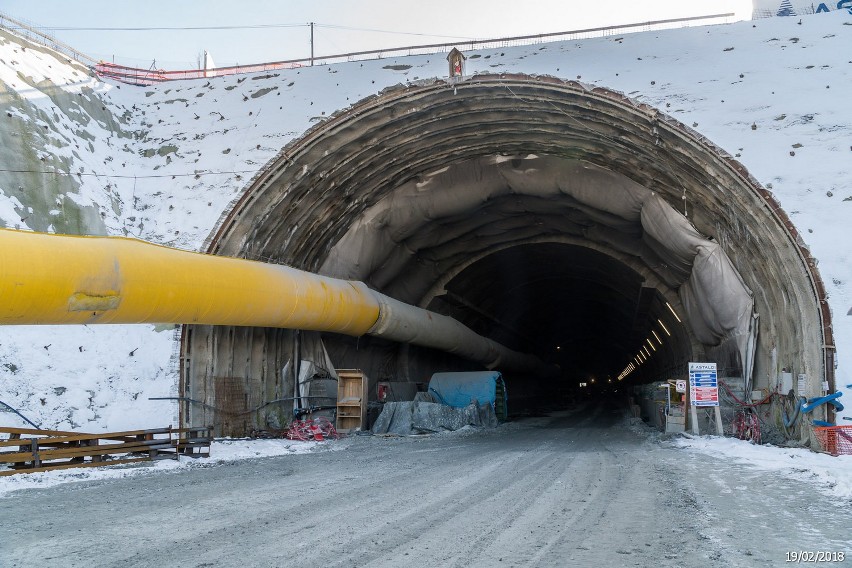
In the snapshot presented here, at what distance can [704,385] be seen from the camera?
50.4 feet

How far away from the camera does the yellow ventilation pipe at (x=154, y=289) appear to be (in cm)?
927

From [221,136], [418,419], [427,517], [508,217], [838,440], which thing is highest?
[221,136]

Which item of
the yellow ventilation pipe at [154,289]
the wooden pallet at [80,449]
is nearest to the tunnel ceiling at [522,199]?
the yellow ventilation pipe at [154,289]

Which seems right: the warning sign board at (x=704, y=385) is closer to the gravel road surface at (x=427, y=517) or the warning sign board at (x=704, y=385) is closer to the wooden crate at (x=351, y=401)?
the gravel road surface at (x=427, y=517)

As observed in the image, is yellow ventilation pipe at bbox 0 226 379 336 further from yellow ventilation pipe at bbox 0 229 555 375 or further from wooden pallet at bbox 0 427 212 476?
wooden pallet at bbox 0 427 212 476

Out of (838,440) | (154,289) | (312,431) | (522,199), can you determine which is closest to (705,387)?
(838,440)

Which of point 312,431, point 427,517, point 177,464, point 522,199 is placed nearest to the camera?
point 427,517

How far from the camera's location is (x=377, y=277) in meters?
20.6

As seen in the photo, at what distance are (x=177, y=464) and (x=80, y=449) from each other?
1.40 metres

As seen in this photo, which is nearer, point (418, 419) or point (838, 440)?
point (838, 440)

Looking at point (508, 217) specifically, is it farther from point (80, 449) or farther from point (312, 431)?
point (80, 449)

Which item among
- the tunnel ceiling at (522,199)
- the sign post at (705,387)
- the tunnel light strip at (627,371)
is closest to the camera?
the tunnel ceiling at (522,199)
